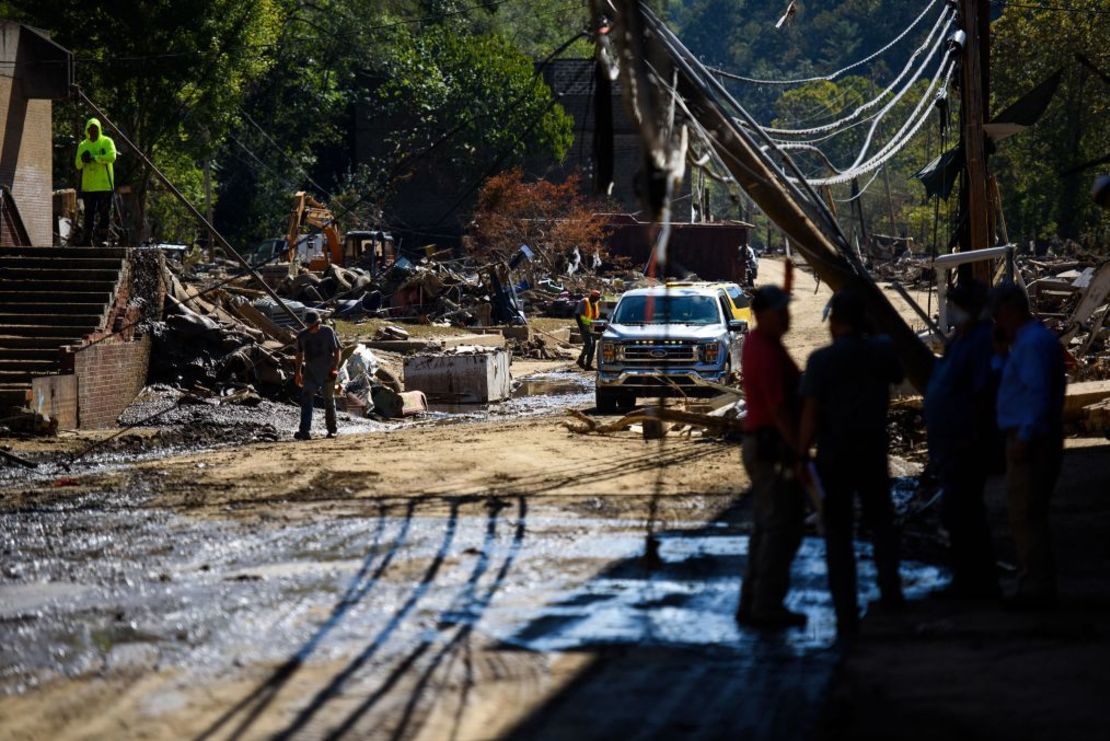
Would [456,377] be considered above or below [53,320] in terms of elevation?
below

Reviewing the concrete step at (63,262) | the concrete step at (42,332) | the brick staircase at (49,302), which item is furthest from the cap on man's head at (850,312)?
the concrete step at (63,262)

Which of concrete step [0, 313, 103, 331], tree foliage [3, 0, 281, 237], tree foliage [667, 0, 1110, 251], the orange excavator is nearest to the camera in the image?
concrete step [0, 313, 103, 331]

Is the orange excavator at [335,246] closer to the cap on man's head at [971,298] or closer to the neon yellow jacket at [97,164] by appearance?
the neon yellow jacket at [97,164]

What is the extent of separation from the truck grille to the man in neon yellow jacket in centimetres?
901

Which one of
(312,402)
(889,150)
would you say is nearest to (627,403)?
(312,402)

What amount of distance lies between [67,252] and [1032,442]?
18017 millimetres

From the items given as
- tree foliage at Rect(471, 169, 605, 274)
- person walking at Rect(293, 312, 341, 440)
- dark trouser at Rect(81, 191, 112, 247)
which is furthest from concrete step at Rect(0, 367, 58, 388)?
tree foliage at Rect(471, 169, 605, 274)

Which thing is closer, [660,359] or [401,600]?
[401,600]

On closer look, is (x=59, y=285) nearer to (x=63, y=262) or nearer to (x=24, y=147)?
(x=63, y=262)

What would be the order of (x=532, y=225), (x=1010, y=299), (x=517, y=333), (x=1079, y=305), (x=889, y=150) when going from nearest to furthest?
(x=1010, y=299) < (x=889, y=150) < (x=1079, y=305) < (x=517, y=333) < (x=532, y=225)

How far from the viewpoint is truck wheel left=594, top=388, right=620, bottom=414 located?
867 inches

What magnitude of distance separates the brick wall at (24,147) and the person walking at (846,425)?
2010cm

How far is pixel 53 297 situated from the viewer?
73.7 feet

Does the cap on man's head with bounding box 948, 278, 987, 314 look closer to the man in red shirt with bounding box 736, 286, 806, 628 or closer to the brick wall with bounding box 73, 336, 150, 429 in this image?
the man in red shirt with bounding box 736, 286, 806, 628
